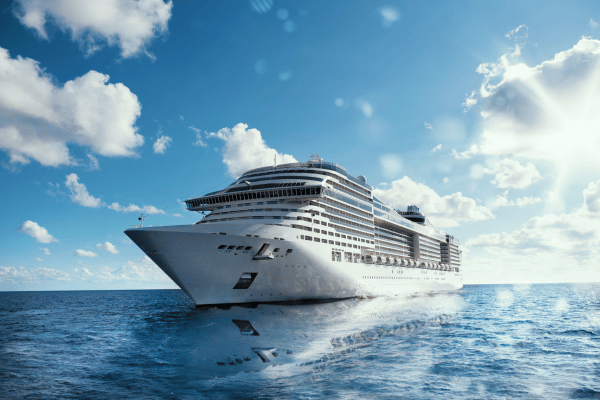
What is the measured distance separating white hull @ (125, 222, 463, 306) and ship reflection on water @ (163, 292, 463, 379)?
1.67 m

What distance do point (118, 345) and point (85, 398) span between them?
10.0m

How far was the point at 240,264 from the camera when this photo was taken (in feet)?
95.1

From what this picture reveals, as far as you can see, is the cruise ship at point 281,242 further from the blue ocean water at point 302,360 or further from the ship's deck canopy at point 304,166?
the blue ocean water at point 302,360

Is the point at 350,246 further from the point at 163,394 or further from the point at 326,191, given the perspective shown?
the point at 163,394

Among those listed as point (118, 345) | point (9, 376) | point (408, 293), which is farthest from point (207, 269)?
point (408, 293)

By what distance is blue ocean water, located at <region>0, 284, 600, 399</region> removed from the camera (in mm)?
11656

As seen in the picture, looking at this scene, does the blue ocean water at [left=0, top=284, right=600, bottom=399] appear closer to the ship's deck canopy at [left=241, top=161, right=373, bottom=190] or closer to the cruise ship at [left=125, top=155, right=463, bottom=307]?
the cruise ship at [left=125, top=155, right=463, bottom=307]

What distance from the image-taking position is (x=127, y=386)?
12.2 m

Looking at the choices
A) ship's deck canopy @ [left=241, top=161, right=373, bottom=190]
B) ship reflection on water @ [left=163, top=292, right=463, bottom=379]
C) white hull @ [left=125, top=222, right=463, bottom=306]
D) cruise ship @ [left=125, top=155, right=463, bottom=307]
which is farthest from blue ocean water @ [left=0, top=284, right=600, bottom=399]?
ship's deck canopy @ [left=241, top=161, right=373, bottom=190]

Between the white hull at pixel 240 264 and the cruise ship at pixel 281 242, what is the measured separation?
0.09 meters

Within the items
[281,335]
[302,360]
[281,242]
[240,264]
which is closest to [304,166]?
[281,242]

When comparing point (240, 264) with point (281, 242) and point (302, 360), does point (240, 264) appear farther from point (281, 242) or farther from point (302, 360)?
point (302, 360)

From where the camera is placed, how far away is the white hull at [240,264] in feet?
89.1

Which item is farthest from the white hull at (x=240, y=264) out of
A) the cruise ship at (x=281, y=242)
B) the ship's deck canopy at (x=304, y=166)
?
the ship's deck canopy at (x=304, y=166)
